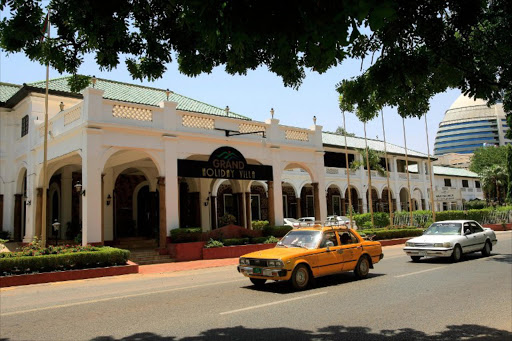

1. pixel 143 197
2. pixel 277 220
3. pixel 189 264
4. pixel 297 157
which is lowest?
pixel 189 264

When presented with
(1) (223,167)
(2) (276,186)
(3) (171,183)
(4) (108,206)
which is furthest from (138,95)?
(2) (276,186)

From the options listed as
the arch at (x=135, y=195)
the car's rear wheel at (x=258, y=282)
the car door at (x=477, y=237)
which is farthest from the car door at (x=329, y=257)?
the arch at (x=135, y=195)

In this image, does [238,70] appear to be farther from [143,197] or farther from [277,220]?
[143,197]

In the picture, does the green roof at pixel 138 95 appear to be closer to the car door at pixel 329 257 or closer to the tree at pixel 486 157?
the car door at pixel 329 257

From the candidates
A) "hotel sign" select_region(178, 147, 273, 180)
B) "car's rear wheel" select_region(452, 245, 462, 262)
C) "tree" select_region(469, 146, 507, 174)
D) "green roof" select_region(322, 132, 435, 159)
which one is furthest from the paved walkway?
"tree" select_region(469, 146, 507, 174)

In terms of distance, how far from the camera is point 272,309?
25.3ft

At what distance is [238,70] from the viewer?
6020 millimetres

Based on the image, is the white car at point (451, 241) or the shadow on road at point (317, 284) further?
the white car at point (451, 241)

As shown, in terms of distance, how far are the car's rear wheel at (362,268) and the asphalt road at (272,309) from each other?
0.77 feet

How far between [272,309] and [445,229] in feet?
34.2

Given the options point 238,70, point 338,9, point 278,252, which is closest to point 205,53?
point 238,70

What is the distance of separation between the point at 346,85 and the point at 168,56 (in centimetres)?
292

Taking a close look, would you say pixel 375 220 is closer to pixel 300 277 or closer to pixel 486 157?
pixel 300 277

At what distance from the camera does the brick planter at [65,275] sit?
40.3ft
